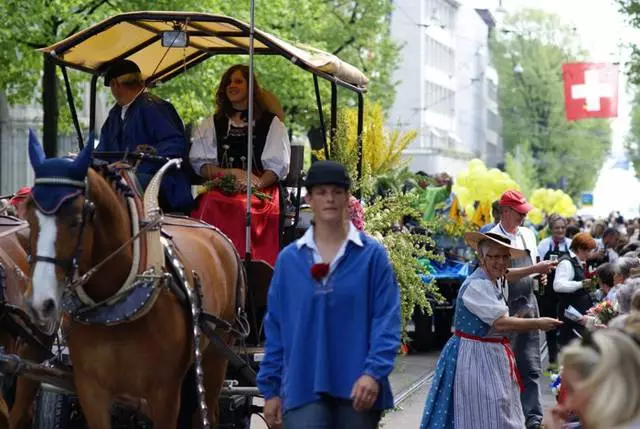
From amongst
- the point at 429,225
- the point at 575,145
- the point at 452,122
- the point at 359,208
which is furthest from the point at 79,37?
the point at 575,145

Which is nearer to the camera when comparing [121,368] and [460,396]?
[121,368]

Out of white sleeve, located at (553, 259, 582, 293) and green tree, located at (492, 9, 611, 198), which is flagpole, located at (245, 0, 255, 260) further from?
green tree, located at (492, 9, 611, 198)

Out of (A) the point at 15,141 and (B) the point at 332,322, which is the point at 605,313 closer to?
(B) the point at 332,322

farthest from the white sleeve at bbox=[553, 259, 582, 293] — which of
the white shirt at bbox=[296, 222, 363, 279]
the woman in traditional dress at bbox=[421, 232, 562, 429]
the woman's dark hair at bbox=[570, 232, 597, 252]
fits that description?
the white shirt at bbox=[296, 222, 363, 279]

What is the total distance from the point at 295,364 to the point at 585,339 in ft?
6.85

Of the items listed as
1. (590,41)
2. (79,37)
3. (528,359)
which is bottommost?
(528,359)

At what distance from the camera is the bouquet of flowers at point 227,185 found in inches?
436

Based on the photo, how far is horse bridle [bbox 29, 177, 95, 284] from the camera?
8180 mm

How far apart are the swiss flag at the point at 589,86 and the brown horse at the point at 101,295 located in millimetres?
31369

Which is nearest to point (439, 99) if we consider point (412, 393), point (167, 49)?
point (412, 393)

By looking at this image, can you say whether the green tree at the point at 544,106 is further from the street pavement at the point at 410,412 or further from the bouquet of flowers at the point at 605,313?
the bouquet of flowers at the point at 605,313

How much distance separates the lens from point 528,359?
1290 centimetres

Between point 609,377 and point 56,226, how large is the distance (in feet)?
12.9

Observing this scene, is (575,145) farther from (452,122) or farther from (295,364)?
(295,364)
